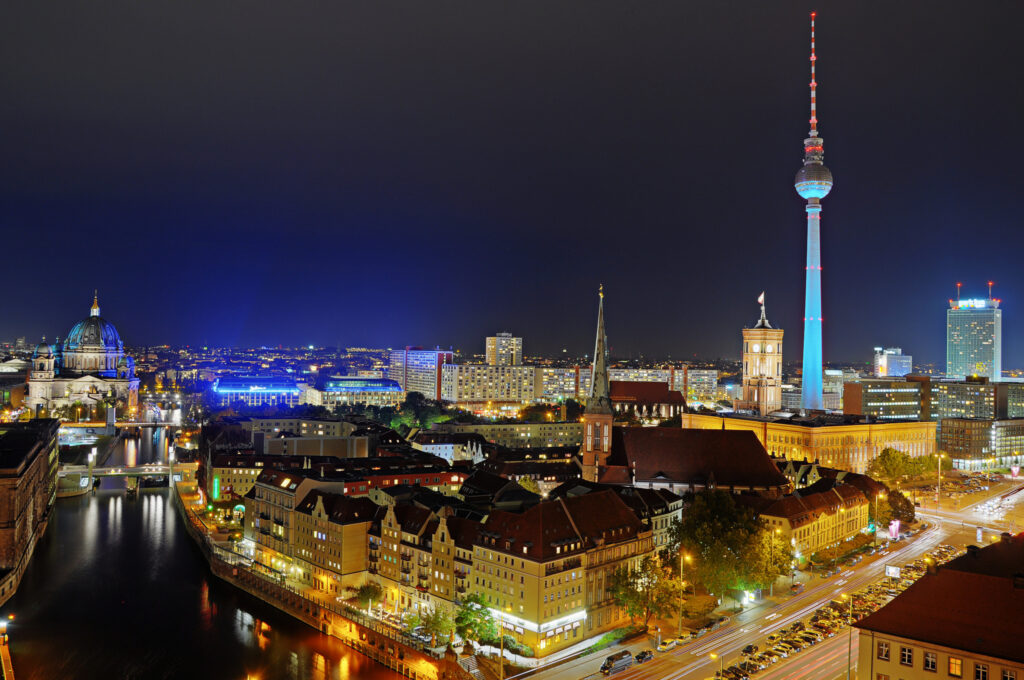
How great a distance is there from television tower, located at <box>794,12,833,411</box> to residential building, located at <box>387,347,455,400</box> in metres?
42.8

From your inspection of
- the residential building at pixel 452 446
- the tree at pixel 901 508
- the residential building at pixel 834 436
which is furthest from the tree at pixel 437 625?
the residential building at pixel 834 436

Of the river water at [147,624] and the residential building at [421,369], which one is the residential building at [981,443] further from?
the residential building at [421,369]

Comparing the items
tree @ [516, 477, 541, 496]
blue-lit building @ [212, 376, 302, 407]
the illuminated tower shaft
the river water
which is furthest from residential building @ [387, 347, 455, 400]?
the river water

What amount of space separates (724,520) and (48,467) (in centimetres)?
3662

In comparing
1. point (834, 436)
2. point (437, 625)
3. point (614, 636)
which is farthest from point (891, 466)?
point (437, 625)

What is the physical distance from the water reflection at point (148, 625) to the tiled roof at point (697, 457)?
50.9ft

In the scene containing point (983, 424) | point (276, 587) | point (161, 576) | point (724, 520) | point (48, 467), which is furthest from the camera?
point (983, 424)

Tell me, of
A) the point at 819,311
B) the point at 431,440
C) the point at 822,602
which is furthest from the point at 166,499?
the point at 819,311

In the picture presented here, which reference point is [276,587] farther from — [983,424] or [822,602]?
[983,424]

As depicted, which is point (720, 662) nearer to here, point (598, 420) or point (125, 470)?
point (598, 420)

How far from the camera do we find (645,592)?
2312 centimetres

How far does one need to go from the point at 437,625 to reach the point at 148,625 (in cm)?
1038

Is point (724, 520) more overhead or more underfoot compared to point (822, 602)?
more overhead

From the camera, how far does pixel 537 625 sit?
21156 millimetres
